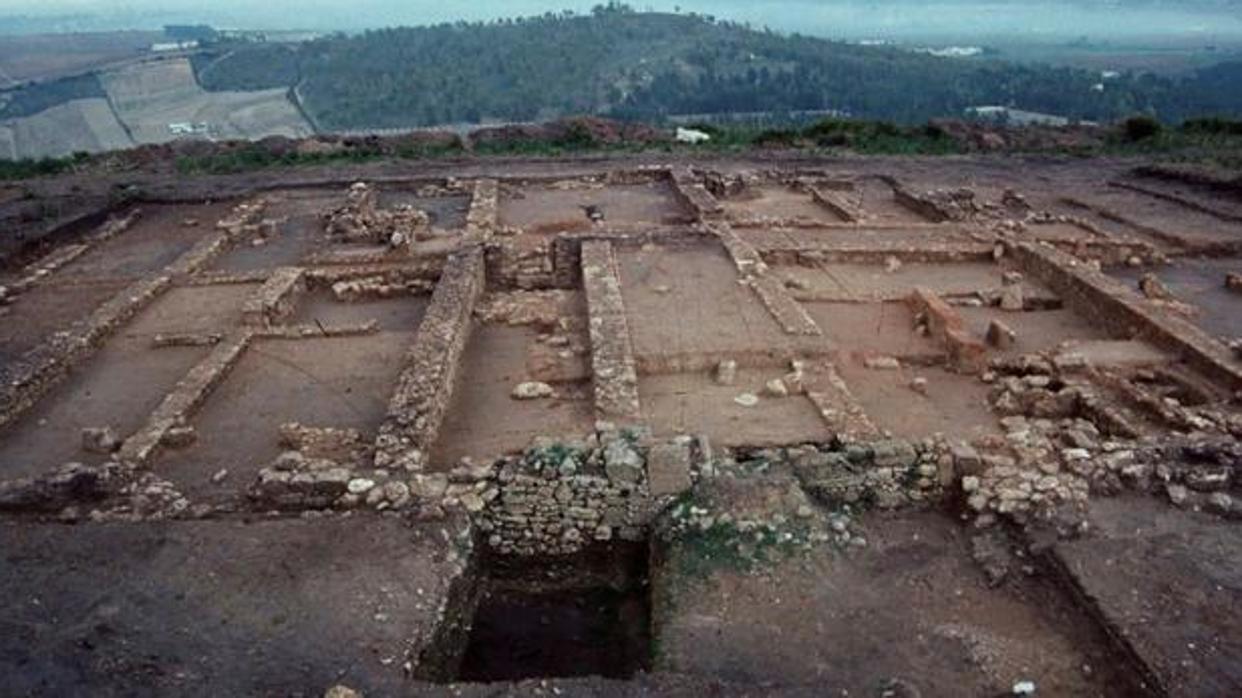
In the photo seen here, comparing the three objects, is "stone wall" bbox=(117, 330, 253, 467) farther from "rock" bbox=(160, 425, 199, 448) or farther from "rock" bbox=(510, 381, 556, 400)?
"rock" bbox=(510, 381, 556, 400)

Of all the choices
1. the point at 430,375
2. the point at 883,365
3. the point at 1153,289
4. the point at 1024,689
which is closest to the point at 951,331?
the point at 883,365

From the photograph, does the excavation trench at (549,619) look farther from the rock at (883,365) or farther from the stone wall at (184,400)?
the rock at (883,365)

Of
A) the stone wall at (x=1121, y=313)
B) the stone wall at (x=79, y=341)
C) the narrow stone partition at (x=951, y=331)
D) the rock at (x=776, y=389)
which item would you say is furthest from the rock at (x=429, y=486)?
the stone wall at (x=1121, y=313)

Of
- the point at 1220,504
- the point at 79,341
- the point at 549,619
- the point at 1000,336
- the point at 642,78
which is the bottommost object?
the point at 642,78

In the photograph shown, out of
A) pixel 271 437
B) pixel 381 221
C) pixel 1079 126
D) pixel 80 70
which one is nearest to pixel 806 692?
pixel 271 437

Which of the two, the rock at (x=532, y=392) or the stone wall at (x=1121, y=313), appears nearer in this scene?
the rock at (x=532, y=392)

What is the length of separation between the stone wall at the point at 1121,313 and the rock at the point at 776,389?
4491 mm

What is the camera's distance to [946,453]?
750 cm

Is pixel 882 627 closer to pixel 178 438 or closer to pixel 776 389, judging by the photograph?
pixel 776 389

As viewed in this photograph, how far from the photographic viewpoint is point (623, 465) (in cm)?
729

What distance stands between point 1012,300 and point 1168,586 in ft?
22.3

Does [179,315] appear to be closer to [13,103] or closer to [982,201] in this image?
[982,201]

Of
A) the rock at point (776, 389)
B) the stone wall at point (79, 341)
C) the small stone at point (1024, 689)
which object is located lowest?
the stone wall at point (79, 341)

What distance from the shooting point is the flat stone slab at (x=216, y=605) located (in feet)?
18.2
